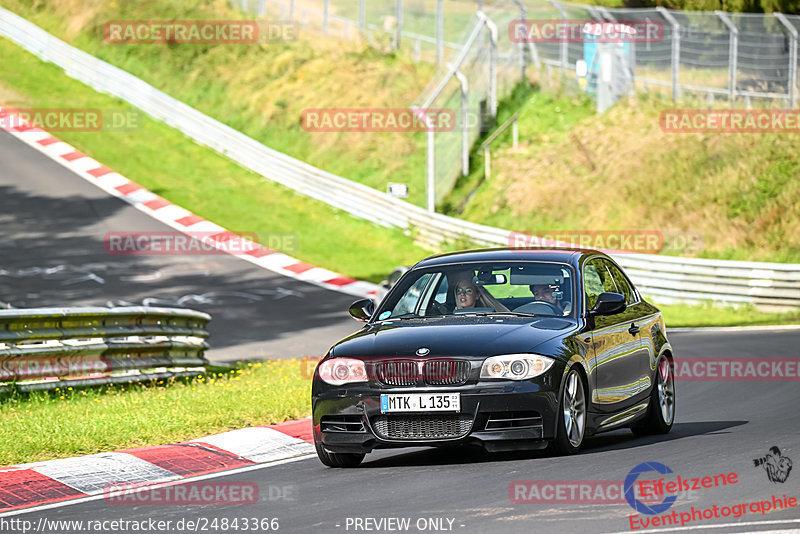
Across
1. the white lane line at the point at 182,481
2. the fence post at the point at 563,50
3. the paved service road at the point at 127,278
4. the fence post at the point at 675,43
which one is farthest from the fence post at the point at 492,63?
the white lane line at the point at 182,481

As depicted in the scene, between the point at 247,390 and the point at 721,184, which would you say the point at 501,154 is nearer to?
the point at 721,184

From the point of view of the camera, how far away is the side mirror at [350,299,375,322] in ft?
31.2

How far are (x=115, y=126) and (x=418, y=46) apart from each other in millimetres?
10094

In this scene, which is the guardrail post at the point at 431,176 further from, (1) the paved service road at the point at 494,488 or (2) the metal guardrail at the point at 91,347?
(1) the paved service road at the point at 494,488

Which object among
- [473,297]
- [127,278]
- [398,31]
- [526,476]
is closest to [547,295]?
[473,297]

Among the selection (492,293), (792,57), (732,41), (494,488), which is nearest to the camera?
(494,488)

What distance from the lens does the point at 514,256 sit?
31.4 ft

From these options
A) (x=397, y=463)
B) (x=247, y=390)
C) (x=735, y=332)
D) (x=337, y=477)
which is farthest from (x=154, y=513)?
(x=735, y=332)

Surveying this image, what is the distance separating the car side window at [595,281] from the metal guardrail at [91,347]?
561cm

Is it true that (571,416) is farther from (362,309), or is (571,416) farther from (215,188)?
(215,188)

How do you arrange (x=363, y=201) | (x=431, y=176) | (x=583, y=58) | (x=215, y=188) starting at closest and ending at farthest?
(x=431, y=176) < (x=363, y=201) < (x=583, y=58) < (x=215, y=188)

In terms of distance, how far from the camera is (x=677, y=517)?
6.35m

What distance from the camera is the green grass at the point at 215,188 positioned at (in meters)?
31.2

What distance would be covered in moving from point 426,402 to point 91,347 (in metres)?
6.05
